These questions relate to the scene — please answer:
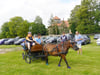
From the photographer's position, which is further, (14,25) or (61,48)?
(14,25)

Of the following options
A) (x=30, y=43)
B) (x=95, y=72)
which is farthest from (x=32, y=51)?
(x=95, y=72)

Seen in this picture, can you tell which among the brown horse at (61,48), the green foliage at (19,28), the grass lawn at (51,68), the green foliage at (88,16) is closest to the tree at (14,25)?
the green foliage at (19,28)

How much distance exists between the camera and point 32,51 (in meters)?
6.66

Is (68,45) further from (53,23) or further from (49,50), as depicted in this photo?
(53,23)

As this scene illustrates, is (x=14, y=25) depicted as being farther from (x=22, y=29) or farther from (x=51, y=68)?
→ (x=51, y=68)

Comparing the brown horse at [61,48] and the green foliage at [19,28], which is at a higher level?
the green foliage at [19,28]

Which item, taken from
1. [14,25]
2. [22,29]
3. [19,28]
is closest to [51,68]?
[22,29]

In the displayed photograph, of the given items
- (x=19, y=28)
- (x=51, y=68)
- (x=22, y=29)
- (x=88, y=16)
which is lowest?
(x=51, y=68)

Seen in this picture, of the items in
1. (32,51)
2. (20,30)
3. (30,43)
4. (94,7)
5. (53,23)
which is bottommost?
(32,51)

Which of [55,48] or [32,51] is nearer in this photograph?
[55,48]

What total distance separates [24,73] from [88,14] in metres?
42.3

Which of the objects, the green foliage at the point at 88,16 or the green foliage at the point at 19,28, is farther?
the green foliage at the point at 19,28

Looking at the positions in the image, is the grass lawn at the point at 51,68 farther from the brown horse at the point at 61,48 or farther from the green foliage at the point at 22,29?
the green foliage at the point at 22,29

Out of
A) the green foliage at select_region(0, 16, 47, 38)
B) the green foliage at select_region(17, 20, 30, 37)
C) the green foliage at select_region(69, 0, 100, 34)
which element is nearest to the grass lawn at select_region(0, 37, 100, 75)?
the green foliage at select_region(69, 0, 100, 34)
